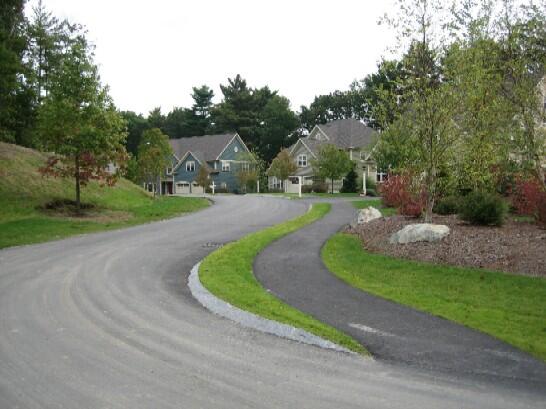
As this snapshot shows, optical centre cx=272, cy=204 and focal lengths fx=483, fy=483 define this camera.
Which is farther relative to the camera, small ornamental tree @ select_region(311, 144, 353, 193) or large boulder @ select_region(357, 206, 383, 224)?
small ornamental tree @ select_region(311, 144, 353, 193)

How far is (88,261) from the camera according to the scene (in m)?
13.6

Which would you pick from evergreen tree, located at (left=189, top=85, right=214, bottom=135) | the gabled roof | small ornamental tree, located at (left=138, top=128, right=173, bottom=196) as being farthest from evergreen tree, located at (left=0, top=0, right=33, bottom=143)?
evergreen tree, located at (left=189, top=85, right=214, bottom=135)

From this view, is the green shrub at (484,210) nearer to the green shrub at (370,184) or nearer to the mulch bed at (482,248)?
the mulch bed at (482,248)

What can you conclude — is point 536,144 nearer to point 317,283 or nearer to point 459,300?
point 459,300

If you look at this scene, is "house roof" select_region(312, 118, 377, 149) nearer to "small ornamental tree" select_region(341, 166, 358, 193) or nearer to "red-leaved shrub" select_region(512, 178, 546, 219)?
"small ornamental tree" select_region(341, 166, 358, 193)

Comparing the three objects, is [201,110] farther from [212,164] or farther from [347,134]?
[347,134]

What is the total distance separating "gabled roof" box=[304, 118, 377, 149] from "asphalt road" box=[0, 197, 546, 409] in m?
47.4

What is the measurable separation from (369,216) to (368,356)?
45.8 ft

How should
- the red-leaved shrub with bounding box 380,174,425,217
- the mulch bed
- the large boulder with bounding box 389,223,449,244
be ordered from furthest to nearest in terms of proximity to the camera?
1. the red-leaved shrub with bounding box 380,174,425,217
2. the large boulder with bounding box 389,223,449,244
3. the mulch bed

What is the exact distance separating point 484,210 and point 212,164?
54.0 m

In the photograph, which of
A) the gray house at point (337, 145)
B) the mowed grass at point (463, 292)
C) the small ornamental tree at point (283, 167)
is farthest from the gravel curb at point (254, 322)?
the gray house at point (337, 145)

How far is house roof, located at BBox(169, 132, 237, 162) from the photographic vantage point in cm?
6750

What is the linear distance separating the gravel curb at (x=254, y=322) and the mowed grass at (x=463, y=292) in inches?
96.9

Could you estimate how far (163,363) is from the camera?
622 centimetres
